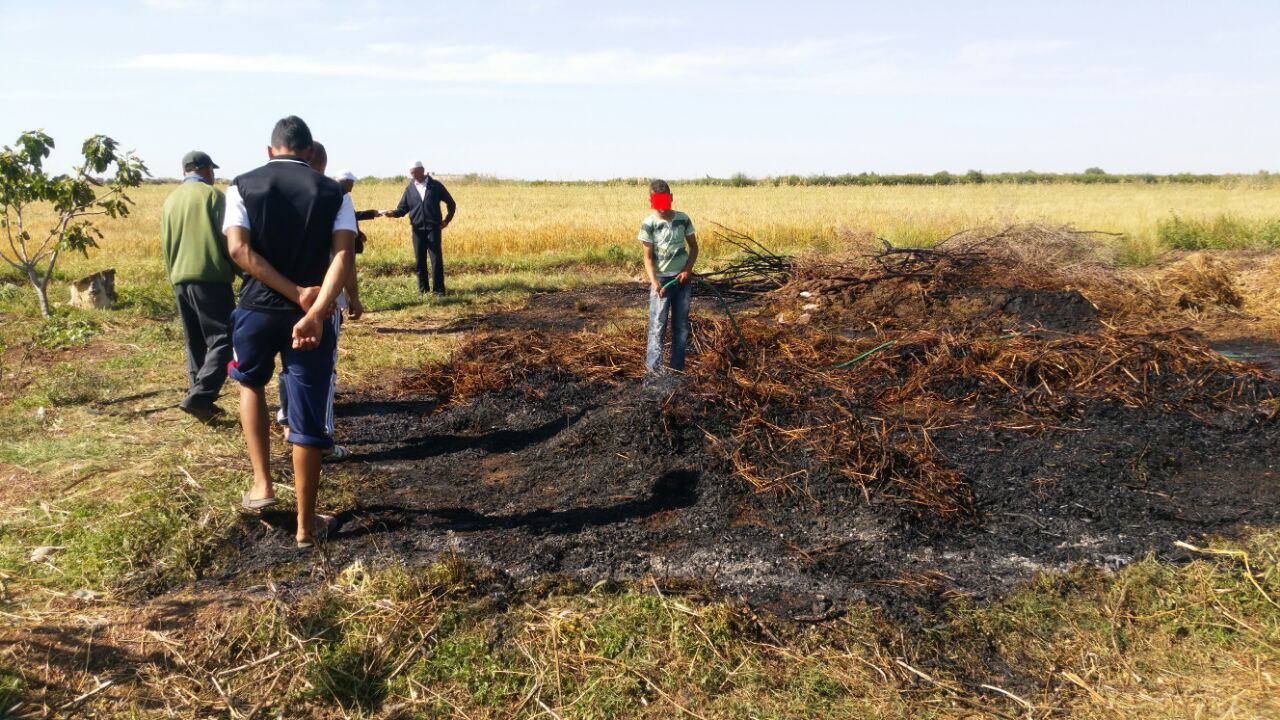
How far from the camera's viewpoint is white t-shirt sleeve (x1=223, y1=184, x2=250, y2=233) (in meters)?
3.41

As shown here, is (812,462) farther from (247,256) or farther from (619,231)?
(619,231)

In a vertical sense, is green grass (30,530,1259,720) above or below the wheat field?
below

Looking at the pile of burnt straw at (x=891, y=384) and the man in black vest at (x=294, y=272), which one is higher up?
the man in black vest at (x=294, y=272)

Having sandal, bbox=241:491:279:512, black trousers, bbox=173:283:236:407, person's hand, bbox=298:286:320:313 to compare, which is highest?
person's hand, bbox=298:286:320:313

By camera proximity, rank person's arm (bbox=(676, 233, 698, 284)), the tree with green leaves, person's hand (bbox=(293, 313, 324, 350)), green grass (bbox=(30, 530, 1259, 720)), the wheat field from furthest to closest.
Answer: the wheat field → the tree with green leaves → person's arm (bbox=(676, 233, 698, 284)) → person's hand (bbox=(293, 313, 324, 350)) → green grass (bbox=(30, 530, 1259, 720))

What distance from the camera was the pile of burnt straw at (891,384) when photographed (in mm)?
4508

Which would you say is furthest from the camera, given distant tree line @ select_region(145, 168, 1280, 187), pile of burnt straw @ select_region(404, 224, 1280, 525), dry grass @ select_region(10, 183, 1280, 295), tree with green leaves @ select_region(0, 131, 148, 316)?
distant tree line @ select_region(145, 168, 1280, 187)

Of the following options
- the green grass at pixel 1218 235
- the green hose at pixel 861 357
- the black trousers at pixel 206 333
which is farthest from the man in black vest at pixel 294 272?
the green grass at pixel 1218 235

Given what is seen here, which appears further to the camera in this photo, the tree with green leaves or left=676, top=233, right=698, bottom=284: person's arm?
the tree with green leaves

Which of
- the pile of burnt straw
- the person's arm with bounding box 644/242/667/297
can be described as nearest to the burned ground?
the pile of burnt straw

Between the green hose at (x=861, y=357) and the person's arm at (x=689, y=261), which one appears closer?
the person's arm at (x=689, y=261)

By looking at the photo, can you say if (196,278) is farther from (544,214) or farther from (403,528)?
(544,214)

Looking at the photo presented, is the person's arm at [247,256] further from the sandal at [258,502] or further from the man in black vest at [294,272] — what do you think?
the sandal at [258,502]

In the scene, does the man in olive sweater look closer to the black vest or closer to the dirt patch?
the dirt patch
